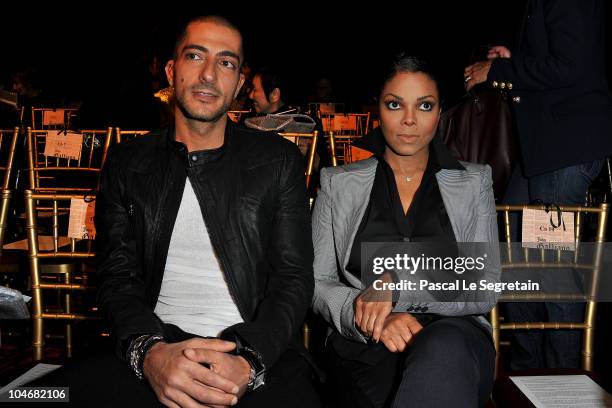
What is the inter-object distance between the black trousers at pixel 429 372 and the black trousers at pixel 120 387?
164 millimetres

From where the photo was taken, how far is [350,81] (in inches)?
482

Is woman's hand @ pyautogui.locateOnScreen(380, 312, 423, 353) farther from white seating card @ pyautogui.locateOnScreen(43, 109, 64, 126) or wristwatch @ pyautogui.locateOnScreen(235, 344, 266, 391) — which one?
white seating card @ pyautogui.locateOnScreen(43, 109, 64, 126)

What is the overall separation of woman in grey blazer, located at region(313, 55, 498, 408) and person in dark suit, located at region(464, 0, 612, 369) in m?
0.49

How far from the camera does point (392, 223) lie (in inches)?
69.5

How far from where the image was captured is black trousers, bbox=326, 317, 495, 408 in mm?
1223

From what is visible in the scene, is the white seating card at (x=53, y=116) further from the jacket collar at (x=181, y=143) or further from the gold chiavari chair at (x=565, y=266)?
the gold chiavari chair at (x=565, y=266)

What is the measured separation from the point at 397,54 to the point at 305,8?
1041cm

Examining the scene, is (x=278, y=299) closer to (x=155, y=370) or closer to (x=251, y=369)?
(x=251, y=369)

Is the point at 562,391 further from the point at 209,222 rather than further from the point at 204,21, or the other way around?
the point at 204,21

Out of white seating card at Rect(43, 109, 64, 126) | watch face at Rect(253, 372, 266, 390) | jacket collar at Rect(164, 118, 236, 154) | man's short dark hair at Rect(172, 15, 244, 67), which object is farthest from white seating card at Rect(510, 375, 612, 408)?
white seating card at Rect(43, 109, 64, 126)

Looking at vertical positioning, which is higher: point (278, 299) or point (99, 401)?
point (278, 299)

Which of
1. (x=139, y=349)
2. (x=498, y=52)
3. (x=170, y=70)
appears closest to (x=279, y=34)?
(x=498, y=52)

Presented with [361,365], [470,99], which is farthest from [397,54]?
[361,365]

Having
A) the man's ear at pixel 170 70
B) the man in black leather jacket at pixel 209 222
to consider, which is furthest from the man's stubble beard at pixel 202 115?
the man's ear at pixel 170 70
